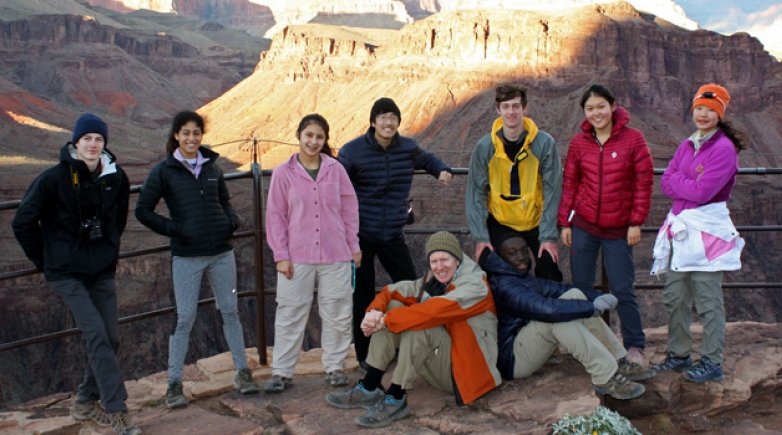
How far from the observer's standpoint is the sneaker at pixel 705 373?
4859mm

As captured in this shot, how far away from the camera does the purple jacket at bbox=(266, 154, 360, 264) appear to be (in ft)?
16.0

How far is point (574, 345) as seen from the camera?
439 centimetres

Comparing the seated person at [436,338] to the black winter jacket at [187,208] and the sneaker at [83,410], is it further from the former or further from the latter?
the sneaker at [83,410]

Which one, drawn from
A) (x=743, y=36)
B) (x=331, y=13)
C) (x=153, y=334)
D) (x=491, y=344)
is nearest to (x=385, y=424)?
(x=491, y=344)

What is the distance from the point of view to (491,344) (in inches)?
179

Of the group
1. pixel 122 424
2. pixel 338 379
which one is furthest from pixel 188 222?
pixel 338 379

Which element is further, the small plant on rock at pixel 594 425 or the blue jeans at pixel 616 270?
the blue jeans at pixel 616 270

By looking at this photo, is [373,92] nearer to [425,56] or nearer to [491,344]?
[425,56]

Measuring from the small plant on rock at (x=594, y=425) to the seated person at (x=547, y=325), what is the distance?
0.27m

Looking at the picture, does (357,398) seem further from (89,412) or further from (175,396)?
(89,412)

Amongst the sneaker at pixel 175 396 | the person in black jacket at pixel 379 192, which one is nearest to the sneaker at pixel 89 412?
the sneaker at pixel 175 396

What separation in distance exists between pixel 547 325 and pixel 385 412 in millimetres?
1114

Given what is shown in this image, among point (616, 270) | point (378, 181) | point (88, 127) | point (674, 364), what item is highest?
point (88, 127)

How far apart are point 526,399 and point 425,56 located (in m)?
68.3
